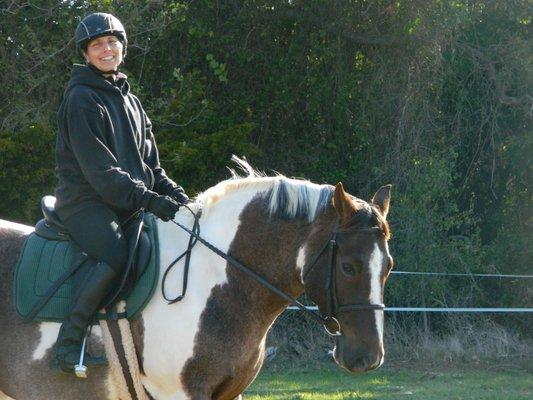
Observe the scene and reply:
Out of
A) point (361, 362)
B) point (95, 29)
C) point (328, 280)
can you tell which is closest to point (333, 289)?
point (328, 280)

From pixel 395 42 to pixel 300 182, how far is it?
9638 mm

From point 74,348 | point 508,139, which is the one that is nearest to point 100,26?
point 74,348

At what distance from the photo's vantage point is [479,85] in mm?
14453

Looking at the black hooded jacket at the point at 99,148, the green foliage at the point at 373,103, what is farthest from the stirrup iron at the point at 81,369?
the green foliage at the point at 373,103

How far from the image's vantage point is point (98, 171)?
14.8 ft

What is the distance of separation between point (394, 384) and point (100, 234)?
6633 millimetres

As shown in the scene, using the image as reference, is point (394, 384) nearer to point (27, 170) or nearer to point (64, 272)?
point (27, 170)

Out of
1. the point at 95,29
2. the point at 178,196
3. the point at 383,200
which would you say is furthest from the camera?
the point at 178,196

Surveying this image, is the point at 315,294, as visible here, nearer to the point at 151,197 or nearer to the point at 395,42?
the point at 151,197

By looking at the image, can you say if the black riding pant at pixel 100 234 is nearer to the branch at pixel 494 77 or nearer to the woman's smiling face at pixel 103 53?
the woman's smiling face at pixel 103 53

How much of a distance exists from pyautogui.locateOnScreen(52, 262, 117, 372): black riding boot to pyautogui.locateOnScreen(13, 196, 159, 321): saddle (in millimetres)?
80

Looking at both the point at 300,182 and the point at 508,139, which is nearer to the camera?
the point at 300,182

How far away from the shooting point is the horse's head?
13.9 ft

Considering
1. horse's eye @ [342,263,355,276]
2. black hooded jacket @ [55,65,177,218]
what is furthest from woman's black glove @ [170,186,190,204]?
horse's eye @ [342,263,355,276]
